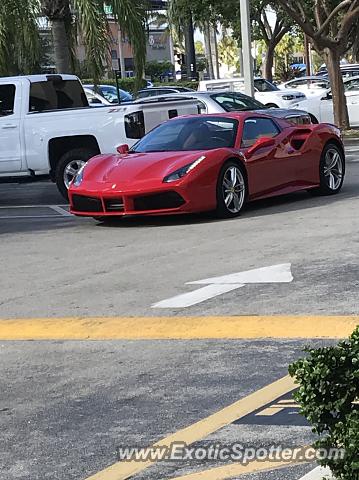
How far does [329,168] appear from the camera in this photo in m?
14.1

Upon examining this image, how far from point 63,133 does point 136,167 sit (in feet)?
12.0

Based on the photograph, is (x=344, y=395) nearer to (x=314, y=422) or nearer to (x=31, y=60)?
(x=314, y=422)

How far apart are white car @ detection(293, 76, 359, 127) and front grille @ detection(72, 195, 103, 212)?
15389 mm

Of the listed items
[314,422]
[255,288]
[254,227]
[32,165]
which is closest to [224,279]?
[255,288]

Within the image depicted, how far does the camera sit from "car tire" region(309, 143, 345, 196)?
45.9ft

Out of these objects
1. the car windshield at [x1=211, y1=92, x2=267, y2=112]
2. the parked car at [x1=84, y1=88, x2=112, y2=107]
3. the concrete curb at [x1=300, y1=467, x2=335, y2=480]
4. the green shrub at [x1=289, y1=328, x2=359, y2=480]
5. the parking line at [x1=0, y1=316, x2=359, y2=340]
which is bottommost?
the parking line at [x1=0, y1=316, x2=359, y2=340]

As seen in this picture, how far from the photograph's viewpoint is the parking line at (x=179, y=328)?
22.0 feet

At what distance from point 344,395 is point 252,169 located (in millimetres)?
9475

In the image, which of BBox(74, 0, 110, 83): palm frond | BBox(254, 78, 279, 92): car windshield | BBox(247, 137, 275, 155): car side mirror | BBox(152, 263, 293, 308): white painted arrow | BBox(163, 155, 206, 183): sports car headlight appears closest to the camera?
BBox(152, 263, 293, 308): white painted arrow

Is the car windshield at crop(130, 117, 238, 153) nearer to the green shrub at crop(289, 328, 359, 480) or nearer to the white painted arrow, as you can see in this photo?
the white painted arrow

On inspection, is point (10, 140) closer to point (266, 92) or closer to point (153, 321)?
point (153, 321)

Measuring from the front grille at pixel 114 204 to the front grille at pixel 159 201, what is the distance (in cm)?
20

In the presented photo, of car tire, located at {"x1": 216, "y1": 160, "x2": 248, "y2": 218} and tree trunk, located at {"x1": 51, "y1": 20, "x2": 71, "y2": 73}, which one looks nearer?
car tire, located at {"x1": 216, "y1": 160, "x2": 248, "y2": 218}

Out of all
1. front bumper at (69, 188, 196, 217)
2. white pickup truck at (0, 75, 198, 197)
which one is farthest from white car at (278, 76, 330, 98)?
front bumper at (69, 188, 196, 217)
